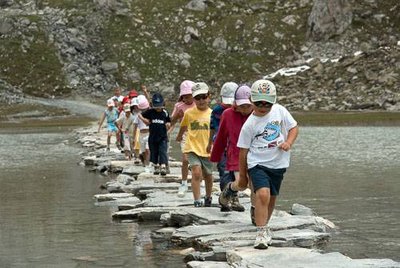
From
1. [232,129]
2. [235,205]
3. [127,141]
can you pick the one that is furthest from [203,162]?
[127,141]

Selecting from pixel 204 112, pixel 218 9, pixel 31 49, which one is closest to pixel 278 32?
pixel 218 9

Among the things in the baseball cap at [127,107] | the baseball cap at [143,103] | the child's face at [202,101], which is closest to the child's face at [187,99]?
the child's face at [202,101]

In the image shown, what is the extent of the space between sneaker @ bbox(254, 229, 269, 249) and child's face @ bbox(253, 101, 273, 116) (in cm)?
153

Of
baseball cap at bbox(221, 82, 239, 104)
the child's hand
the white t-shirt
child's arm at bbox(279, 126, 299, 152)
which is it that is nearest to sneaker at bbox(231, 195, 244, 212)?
baseball cap at bbox(221, 82, 239, 104)

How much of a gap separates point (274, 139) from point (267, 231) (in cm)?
119

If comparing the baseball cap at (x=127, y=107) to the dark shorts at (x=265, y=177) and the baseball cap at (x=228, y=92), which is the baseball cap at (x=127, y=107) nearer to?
the baseball cap at (x=228, y=92)

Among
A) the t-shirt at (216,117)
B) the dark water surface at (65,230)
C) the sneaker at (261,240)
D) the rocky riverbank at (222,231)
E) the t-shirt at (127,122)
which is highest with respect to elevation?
the t-shirt at (216,117)

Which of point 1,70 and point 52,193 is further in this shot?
point 1,70

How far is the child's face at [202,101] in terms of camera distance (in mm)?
13570

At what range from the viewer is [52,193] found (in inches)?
693

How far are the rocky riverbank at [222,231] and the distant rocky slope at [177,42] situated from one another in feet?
224

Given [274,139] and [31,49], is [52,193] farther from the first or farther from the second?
[31,49]

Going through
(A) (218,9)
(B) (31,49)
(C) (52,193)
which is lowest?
(C) (52,193)

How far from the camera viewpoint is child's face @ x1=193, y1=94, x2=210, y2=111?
13.6m
